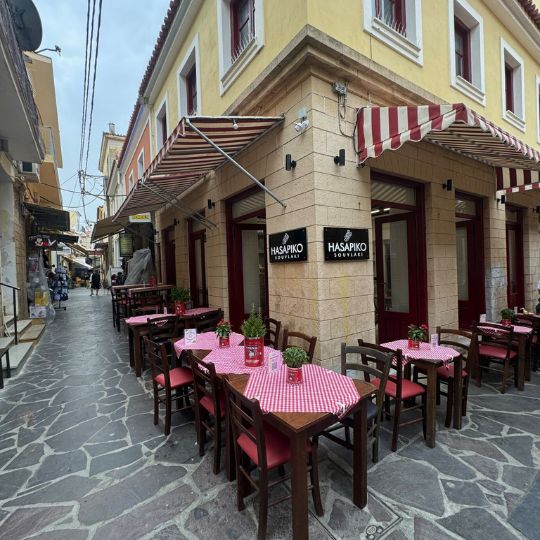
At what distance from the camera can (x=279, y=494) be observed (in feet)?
8.14

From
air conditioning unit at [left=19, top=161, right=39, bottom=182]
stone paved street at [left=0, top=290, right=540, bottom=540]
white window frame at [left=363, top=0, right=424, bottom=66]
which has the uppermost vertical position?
white window frame at [left=363, top=0, right=424, bottom=66]

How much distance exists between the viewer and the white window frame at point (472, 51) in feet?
18.5

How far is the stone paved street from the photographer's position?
2170 millimetres

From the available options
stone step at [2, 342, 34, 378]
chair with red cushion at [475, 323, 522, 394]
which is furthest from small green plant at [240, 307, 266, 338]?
stone step at [2, 342, 34, 378]

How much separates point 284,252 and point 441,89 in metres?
4.35

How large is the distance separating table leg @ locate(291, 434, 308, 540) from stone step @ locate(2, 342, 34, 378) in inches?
226

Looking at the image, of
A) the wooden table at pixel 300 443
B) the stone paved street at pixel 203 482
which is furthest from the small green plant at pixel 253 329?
the stone paved street at pixel 203 482

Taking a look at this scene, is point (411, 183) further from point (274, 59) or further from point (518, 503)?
point (518, 503)

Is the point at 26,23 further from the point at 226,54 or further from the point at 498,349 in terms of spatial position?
the point at 498,349

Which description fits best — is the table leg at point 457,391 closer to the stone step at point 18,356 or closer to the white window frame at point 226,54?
the white window frame at point 226,54

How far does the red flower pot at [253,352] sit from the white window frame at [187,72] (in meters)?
5.62

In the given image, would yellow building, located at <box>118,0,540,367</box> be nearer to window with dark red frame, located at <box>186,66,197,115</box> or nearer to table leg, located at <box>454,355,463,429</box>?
window with dark red frame, located at <box>186,66,197,115</box>

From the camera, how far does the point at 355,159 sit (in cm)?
420

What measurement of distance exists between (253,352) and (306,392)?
834 millimetres
